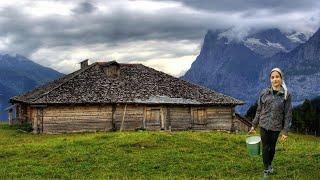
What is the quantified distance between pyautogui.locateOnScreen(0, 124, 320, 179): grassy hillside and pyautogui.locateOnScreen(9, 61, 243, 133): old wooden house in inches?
630

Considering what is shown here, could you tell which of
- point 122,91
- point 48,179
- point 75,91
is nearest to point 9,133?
point 75,91

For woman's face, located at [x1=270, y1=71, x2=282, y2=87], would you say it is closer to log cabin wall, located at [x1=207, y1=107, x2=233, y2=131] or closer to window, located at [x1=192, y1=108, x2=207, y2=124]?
window, located at [x1=192, y1=108, x2=207, y2=124]

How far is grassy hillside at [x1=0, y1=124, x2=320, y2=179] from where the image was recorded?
642 inches

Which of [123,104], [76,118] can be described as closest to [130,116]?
[123,104]

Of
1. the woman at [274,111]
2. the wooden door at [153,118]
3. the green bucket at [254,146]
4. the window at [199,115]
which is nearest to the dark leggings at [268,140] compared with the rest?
the woman at [274,111]

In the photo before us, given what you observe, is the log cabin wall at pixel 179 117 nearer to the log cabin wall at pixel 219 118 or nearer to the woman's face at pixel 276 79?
the log cabin wall at pixel 219 118

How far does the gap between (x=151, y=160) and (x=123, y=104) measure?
24280 mm

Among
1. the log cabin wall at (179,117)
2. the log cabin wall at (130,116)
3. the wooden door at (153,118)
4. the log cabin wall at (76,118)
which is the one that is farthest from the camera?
the log cabin wall at (179,117)

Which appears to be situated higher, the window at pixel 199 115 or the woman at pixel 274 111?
the woman at pixel 274 111

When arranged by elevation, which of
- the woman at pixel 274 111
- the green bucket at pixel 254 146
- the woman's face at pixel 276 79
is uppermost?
the woman's face at pixel 276 79

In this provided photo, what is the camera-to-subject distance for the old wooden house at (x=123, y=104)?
137ft

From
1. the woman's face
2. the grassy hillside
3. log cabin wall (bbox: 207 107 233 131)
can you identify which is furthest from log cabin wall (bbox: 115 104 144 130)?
the woman's face

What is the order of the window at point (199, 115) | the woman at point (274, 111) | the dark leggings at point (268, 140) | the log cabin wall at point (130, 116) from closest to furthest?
the woman at point (274, 111) < the dark leggings at point (268, 140) < the log cabin wall at point (130, 116) < the window at point (199, 115)

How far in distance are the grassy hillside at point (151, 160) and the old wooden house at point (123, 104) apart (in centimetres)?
1600
